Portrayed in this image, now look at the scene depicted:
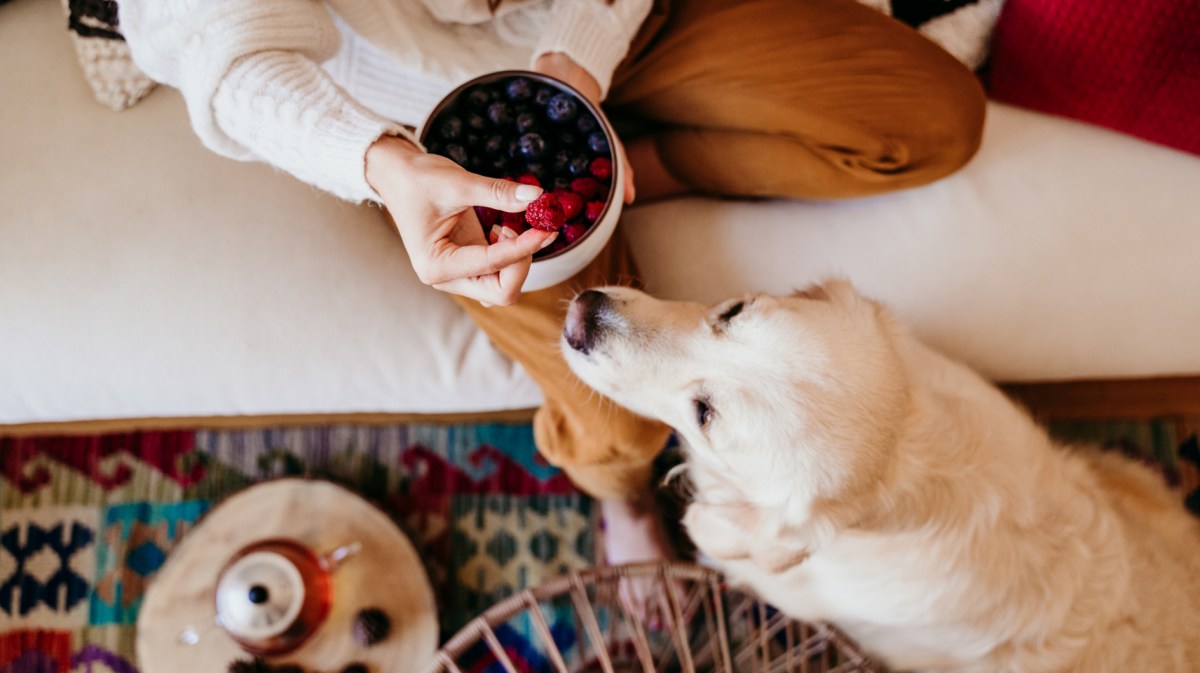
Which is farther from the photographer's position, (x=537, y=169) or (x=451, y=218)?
(x=537, y=169)

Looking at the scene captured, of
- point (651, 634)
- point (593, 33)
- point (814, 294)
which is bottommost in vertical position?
point (651, 634)

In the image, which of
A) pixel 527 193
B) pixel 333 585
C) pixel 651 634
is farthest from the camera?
pixel 651 634

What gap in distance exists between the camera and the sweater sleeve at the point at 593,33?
104cm

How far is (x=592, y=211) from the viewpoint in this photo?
0.87 metres

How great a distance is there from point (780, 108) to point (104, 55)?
1060 millimetres

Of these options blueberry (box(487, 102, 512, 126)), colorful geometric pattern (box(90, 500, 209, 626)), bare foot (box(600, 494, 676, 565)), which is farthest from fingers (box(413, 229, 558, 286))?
colorful geometric pattern (box(90, 500, 209, 626))

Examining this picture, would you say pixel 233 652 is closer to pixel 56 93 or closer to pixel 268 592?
pixel 268 592

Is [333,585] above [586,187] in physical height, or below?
below

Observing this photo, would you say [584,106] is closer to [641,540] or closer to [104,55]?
[104,55]

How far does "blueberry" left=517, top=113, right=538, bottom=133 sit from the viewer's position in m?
0.90

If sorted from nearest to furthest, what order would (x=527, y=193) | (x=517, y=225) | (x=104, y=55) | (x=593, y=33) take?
(x=527, y=193)
(x=517, y=225)
(x=593, y=33)
(x=104, y=55)

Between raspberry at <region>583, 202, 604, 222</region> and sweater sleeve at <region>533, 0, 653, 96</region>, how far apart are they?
281mm

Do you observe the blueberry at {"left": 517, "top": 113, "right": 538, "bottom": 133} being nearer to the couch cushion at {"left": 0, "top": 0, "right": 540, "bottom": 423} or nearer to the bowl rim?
the bowl rim

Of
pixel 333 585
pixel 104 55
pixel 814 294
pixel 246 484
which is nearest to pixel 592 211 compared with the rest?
pixel 814 294
